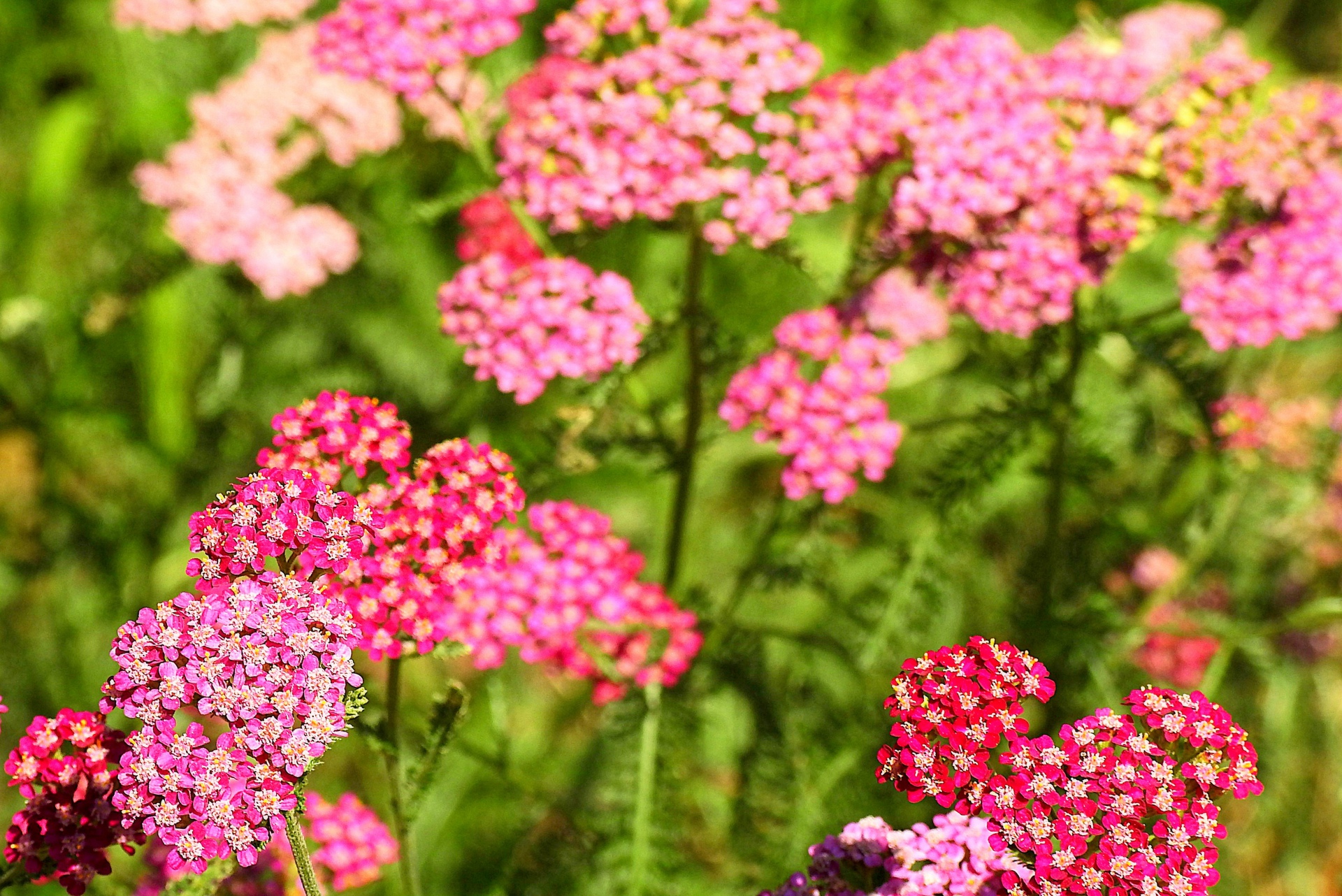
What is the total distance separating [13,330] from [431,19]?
1.94 metres

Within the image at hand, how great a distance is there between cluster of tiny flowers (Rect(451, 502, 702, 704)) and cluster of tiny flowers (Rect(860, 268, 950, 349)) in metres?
1.17

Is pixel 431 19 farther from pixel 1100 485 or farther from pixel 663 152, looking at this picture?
pixel 1100 485

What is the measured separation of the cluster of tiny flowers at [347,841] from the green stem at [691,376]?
1064 millimetres

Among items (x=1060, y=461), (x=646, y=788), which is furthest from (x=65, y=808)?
(x=1060, y=461)

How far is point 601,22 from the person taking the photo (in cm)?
286

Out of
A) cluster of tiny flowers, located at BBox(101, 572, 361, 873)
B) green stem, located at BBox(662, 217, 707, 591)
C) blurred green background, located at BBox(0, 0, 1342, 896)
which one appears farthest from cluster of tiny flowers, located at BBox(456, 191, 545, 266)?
cluster of tiny flowers, located at BBox(101, 572, 361, 873)

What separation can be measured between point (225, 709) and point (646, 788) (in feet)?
4.89

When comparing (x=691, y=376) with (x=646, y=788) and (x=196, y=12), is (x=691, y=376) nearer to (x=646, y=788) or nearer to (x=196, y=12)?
(x=646, y=788)

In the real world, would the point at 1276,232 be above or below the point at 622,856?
above

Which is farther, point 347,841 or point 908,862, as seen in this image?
point 347,841

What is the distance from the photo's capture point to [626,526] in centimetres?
470

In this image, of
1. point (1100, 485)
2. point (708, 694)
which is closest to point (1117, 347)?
point (1100, 485)

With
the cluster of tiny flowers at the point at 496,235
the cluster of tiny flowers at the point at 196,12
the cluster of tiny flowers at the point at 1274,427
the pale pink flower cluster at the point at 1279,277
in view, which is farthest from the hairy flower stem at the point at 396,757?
the cluster of tiny flowers at the point at 196,12

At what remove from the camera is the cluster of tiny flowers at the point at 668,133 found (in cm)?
262
